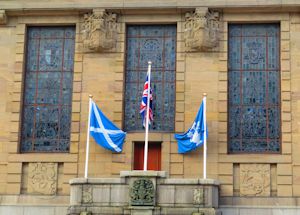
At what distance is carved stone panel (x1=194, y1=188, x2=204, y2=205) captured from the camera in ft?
83.8

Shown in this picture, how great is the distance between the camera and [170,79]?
30.0m

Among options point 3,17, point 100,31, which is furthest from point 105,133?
point 3,17

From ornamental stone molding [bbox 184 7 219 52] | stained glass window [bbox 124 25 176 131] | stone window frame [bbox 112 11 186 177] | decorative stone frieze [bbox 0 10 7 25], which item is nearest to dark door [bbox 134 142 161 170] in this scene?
stone window frame [bbox 112 11 186 177]

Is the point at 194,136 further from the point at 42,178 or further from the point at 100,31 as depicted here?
the point at 42,178

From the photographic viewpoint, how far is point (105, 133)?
2852 centimetres

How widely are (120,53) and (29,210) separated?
806 cm

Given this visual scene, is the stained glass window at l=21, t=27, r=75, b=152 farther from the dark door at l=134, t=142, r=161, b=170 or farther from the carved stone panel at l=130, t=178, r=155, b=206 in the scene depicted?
the carved stone panel at l=130, t=178, r=155, b=206

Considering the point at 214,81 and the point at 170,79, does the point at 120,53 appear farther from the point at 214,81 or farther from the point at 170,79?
the point at 214,81

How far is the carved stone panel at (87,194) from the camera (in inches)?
1020

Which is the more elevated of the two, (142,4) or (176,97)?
(142,4)

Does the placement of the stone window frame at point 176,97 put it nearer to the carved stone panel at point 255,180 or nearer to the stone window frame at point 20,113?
the stone window frame at point 20,113

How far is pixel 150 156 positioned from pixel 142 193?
399 centimetres

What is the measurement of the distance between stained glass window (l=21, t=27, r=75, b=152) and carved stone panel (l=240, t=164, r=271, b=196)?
794cm

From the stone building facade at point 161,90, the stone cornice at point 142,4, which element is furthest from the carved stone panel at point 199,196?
the stone cornice at point 142,4
